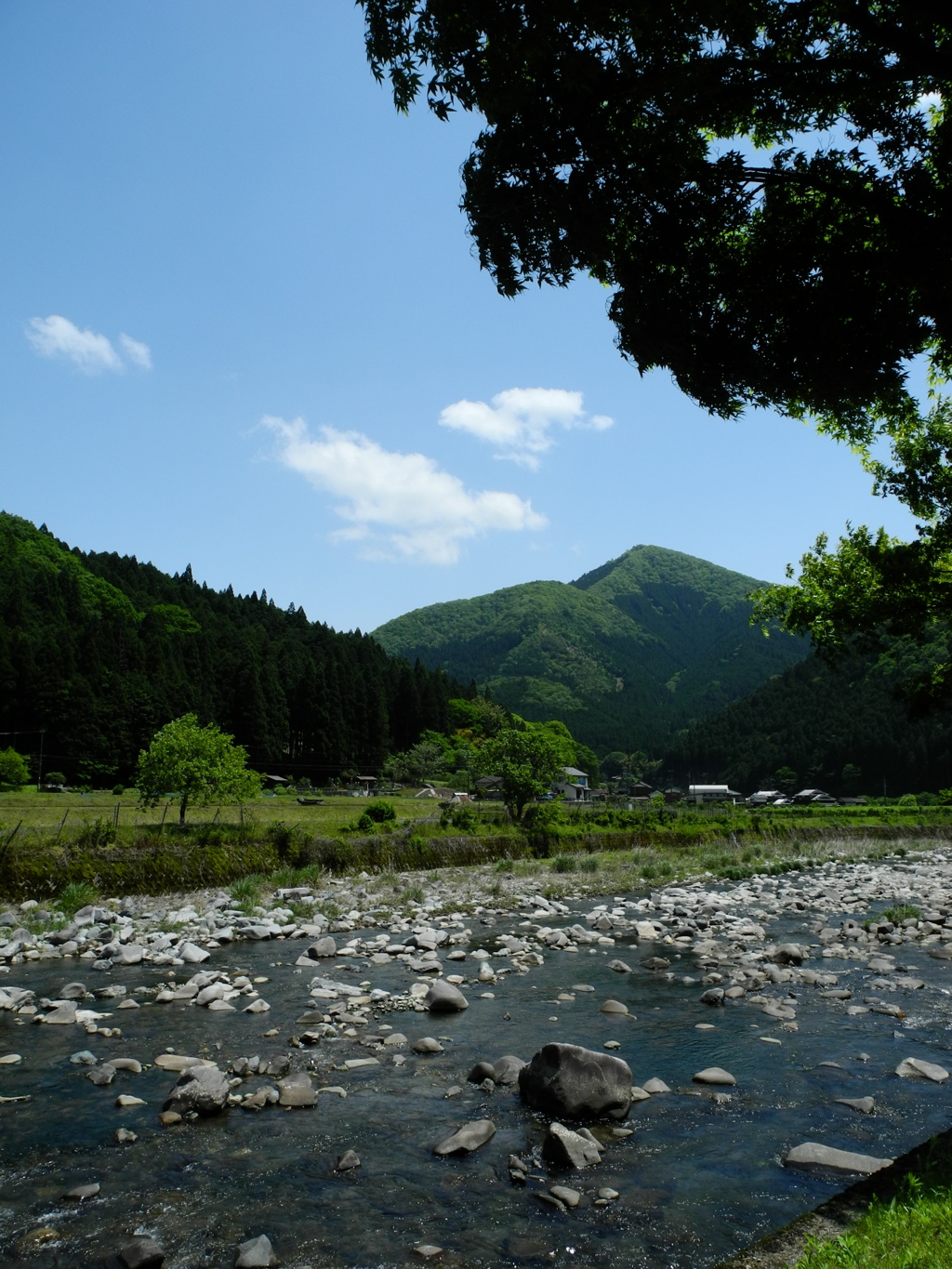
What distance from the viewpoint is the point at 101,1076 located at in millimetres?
7875

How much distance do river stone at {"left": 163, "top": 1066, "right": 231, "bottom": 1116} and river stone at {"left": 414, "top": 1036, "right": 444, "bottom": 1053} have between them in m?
2.34

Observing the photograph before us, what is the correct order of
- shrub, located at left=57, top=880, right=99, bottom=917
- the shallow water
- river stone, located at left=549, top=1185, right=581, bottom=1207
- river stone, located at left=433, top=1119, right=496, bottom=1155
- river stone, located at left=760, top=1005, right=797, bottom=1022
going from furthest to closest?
1. shrub, located at left=57, top=880, right=99, bottom=917
2. river stone, located at left=760, top=1005, right=797, bottom=1022
3. river stone, located at left=433, top=1119, right=496, bottom=1155
4. river stone, located at left=549, top=1185, right=581, bottom=1207
5. the shallow water

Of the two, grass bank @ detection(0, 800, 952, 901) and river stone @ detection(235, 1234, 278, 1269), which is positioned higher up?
river stone @ detection(235, 1234, 278, 1269)

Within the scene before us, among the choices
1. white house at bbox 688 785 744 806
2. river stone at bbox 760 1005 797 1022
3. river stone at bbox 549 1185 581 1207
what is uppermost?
river stone at bbox 549 1185 581 1207

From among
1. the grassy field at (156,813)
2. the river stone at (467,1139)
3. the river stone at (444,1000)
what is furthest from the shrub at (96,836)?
the river stone at (467,1139)

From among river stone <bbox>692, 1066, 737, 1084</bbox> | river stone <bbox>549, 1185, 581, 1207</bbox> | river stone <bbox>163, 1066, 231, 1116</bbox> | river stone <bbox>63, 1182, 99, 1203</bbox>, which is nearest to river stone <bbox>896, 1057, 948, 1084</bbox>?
river stone <bbox>692, 1066, 737, 1084</bbox>

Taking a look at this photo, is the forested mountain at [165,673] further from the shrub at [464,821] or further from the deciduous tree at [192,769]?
the shrub at [464,821]

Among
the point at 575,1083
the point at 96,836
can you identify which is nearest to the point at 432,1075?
the point at 575,1083

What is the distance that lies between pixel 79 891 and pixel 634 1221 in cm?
1955

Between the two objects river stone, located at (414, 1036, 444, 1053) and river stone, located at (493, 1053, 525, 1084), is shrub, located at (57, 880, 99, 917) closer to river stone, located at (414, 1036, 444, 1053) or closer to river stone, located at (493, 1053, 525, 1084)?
river stone, located at (414, 1036, 444, 1053)

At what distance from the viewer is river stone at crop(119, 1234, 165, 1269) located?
184 inches

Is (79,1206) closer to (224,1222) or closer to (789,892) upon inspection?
(224,1222)

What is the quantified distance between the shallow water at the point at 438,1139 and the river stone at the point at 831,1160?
0.53ft

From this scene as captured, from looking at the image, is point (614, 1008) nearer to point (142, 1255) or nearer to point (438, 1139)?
point (438, 1139)
